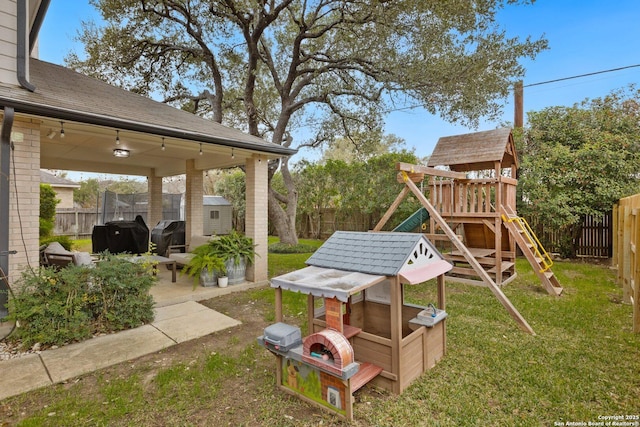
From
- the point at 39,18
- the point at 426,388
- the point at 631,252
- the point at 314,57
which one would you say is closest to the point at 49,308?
Answer: the point at 426,388

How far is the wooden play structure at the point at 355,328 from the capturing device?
7.29 feet

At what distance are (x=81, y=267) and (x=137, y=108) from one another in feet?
10.0

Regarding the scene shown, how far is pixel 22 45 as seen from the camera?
393 centimetres

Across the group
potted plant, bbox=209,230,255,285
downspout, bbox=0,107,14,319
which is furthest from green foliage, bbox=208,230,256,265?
downspout, bbox=0,107,14,319

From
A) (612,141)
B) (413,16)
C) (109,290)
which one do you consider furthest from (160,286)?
(612,141)

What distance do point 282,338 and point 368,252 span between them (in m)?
1.09

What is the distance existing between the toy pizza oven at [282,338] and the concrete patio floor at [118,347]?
177 cm

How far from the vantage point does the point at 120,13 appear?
9.03m

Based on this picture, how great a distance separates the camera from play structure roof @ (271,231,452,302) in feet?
7.89

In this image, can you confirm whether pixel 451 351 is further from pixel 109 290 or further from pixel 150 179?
pixel 150 179

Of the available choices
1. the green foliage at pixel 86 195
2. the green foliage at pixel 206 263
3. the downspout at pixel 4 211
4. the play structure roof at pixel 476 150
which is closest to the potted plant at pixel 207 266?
the green foliage at pixel 206 263

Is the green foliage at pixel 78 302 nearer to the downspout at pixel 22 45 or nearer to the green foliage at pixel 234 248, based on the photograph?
the green foliage at pixel 234 248

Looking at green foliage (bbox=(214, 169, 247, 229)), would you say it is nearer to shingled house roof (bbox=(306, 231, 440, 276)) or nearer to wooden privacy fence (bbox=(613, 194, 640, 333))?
shingled house roof (bbox=(306, 231, 440, 276))

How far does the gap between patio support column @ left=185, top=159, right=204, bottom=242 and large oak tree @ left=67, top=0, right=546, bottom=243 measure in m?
3.05
